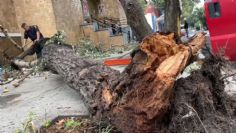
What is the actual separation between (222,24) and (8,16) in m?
10.5

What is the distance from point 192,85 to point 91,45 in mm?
15212

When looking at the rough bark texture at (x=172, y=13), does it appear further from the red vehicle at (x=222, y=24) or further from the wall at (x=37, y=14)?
the wall at (x=37, y=14)

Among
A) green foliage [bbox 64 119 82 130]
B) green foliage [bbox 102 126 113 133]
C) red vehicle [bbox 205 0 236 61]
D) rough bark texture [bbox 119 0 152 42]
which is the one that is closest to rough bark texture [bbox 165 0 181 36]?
red vehicle [bbox 205 0 236 61]

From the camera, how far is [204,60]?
189 inches

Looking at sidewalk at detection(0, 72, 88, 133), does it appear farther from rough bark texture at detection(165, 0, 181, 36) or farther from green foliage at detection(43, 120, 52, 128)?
rough bark texture at detection(165, 0, 181, 36)

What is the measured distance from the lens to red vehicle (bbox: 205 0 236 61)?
22.7ft

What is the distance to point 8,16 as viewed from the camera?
15914mm

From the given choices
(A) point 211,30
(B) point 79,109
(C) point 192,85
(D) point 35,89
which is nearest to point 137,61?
(C) point 192,85

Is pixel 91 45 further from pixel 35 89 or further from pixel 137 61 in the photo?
pixel 137 61

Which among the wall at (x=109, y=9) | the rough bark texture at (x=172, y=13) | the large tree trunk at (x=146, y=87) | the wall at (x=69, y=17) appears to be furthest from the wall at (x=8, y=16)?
the large tree trunk at (x=146, y=87)

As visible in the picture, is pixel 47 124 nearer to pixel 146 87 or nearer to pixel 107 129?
pixel 107 129

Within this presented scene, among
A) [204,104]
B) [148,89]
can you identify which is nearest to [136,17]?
[204,104]

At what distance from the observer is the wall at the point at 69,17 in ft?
60.5

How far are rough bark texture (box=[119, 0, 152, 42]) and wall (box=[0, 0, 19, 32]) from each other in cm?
952
